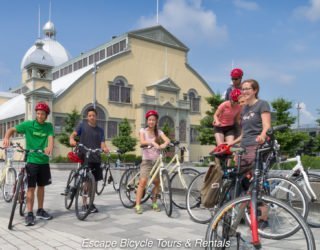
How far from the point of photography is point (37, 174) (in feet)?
21.7

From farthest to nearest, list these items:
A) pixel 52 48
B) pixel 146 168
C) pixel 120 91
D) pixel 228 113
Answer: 1. pixel 52 48
2. pixel 120 91
3. pixel 146 168
4. pixel 228 113

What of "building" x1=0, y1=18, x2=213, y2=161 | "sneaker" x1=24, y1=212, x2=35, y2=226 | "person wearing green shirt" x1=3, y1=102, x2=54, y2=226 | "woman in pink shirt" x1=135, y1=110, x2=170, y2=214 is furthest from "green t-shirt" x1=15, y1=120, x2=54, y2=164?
"building" x1=0, y1=18, x2=213, y2=161

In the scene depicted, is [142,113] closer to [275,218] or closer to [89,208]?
Result: [89,208]

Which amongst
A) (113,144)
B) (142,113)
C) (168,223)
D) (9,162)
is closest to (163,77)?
(142,113)

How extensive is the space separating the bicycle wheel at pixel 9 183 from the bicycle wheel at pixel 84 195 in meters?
3.02

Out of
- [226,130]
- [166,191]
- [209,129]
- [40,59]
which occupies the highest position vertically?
[40,59]

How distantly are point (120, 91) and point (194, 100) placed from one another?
37.0 feet

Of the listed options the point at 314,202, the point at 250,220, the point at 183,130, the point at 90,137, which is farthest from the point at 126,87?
the point at 250,220

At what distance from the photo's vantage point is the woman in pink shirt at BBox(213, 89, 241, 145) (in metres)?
6.39

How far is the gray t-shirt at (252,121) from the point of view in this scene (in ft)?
16.8

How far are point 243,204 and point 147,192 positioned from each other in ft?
14.4

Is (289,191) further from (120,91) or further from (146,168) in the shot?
(120,91)

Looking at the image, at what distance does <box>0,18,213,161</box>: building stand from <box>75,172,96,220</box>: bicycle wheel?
3287 cm

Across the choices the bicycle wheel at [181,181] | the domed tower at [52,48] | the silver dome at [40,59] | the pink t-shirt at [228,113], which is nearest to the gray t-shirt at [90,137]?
the bicycle wheel at [181,181]
